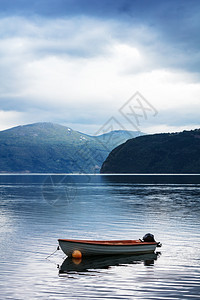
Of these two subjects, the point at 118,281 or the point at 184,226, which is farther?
the point at 184,226

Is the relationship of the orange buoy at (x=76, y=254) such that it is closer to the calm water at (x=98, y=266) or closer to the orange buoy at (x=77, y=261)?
the orange buoy at (x=77, y=261)

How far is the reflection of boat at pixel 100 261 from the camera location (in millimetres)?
34500

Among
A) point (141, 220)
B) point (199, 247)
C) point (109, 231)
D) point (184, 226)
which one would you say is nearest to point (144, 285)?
point (199, 247)

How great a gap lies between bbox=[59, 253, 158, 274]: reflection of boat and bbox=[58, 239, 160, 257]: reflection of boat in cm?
50

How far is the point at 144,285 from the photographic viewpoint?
28969 millimetres

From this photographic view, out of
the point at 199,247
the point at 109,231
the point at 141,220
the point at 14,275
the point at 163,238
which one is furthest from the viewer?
the point at 141,220

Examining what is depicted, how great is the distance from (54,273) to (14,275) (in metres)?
3.29

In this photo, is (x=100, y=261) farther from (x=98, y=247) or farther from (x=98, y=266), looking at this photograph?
(x=98, y=266)

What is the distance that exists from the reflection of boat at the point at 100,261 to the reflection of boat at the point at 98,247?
0.50 m

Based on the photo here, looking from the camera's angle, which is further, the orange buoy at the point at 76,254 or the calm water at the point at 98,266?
the orange buoy at the point at 76,254

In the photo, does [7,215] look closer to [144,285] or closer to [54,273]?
[54,273]

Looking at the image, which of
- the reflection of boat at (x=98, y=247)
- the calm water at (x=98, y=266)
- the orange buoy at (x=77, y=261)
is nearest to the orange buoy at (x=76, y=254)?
the reflection of boat at (x=98, y=247)

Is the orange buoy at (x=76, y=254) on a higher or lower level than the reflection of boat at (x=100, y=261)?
higher

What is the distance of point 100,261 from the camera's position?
37.1 m
